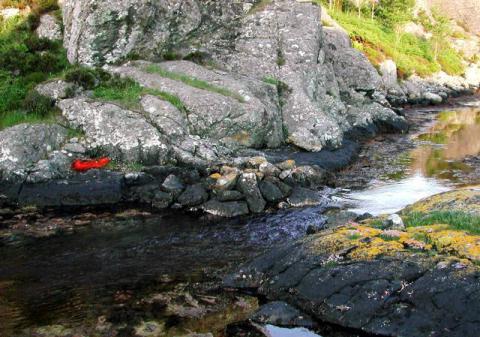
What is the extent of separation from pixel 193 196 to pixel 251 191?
244 centimetres

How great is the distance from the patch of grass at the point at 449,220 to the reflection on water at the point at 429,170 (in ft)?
19.5

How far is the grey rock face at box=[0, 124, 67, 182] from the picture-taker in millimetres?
22703

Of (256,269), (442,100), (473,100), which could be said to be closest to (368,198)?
(256,269)

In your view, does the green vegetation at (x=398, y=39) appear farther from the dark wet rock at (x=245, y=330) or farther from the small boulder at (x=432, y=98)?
the dark wet rock at (x=245, y=330)

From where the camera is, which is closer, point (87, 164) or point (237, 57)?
point (87, 164)

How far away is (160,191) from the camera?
22.2 metres

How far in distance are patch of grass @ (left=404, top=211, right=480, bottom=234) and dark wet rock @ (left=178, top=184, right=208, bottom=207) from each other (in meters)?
9.18

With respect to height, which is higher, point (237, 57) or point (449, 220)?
point (237, 57)

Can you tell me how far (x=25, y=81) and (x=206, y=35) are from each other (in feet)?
40.6

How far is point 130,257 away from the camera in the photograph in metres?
16.2

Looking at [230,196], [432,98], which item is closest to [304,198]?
[230,196]

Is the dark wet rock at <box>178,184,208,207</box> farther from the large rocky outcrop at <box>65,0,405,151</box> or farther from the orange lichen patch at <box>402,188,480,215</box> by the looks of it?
the orange lichen patch at <box>402,188,480,215</box>

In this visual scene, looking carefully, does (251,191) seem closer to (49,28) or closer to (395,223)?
(395,223)

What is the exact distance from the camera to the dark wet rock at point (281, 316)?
11422 mm
